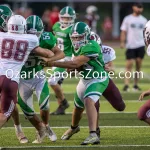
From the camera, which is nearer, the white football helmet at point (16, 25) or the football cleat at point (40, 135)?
the white football helmet at point (16, 25)

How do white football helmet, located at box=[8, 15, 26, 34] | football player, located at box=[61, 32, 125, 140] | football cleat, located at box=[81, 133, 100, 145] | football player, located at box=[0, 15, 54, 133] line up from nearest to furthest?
football player, located at box=[0, 15, 54, 133] < white football helmet, located at box=[8, 15, 26, 34] < football cleat, located at box=[81, 133, 100, 145] < football player, located at box=[61, 32, 125, 140]

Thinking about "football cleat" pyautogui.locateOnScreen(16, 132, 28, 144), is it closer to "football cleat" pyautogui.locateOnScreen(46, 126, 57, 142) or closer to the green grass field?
the green grass field

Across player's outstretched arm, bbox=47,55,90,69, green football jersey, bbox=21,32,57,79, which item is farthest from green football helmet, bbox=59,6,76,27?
player's outstretched arm, bbox=47,55,90,69


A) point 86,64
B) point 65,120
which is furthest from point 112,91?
point 65,120

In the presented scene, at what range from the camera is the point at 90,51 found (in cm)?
765

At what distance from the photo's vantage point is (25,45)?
289 inches

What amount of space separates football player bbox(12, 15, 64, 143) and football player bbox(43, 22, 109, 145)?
228 mm

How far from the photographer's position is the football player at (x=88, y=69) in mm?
7566

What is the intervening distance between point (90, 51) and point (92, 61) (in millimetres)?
204

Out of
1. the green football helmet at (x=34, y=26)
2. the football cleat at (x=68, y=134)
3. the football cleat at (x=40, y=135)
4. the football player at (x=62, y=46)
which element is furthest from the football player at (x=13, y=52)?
the football player at (x=62, y=46)

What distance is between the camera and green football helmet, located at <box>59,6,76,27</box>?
34.4ft

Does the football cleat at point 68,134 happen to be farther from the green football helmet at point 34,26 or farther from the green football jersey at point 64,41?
the green football jersey at point 64,41

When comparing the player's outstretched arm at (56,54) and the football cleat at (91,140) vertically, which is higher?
the player's outstretched arm at (56,54)

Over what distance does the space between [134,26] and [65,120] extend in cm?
451
